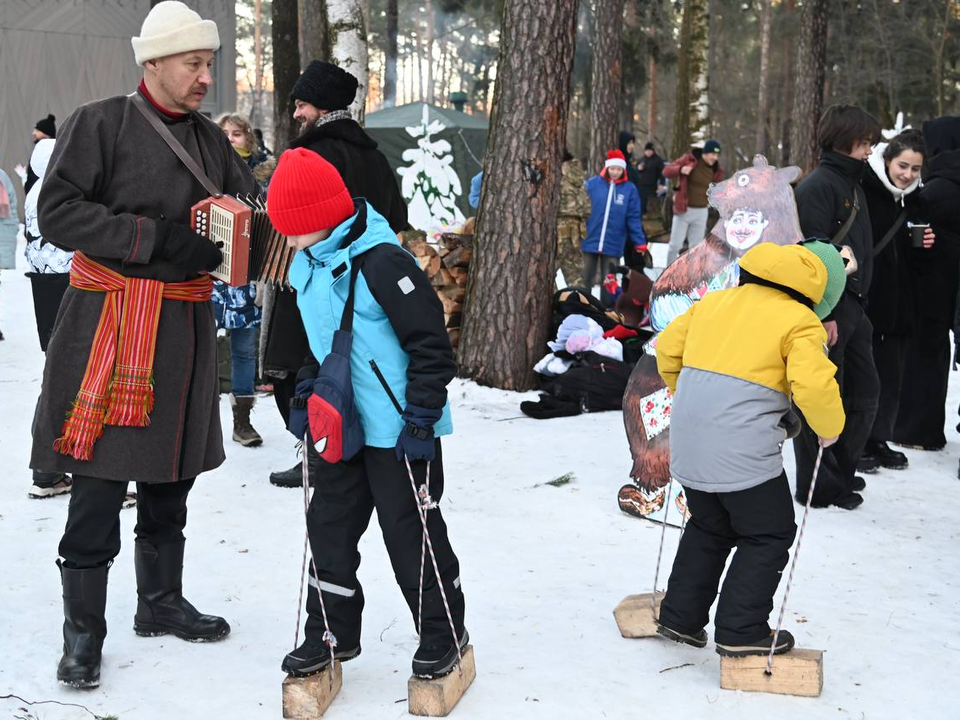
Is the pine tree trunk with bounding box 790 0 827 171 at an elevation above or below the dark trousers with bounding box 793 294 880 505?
above

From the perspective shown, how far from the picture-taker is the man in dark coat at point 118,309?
3436mm

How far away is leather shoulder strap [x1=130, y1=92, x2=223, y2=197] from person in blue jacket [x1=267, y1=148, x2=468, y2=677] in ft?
1.69

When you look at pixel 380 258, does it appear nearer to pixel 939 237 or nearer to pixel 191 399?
pixel 191 399

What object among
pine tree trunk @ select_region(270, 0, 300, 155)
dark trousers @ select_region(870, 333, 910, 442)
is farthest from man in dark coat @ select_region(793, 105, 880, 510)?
pine tree trunk @ select_region(270, 0, 300, 155)

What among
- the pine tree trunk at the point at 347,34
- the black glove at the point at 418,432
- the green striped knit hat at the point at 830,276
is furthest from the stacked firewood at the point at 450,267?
the black glove at the point at 418,432

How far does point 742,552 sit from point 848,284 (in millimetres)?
2325

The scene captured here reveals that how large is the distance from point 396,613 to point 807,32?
13125 mm

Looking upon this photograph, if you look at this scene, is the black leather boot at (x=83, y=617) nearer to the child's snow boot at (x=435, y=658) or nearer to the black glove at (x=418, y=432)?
the child's snow boot at (x=435, y=658)

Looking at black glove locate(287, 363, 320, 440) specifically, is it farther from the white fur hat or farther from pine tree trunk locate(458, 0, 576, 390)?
pine tree trunk locate(458, 0, 576, 390)

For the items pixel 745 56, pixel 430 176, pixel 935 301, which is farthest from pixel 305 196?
pixel 745 56

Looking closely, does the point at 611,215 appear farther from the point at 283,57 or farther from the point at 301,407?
the point at 301,407

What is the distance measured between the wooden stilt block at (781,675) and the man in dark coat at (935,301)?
396cm

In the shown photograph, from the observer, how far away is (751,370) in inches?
137

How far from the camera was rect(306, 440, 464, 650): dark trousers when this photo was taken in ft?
10.8
